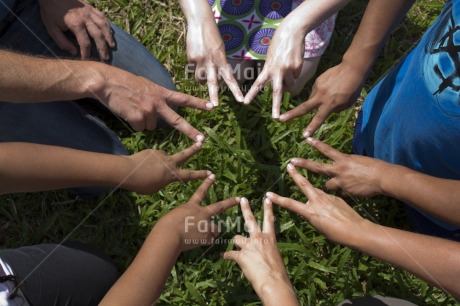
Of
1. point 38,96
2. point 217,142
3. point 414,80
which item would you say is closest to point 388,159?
point 414,80

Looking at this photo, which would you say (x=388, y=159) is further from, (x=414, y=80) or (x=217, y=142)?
(x=217, y=142)

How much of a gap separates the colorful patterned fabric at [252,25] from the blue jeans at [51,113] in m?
0.29

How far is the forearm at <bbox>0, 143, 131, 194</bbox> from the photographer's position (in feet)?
4.50

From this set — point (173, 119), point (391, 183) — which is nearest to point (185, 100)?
point (173, 119)

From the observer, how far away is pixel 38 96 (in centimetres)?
146

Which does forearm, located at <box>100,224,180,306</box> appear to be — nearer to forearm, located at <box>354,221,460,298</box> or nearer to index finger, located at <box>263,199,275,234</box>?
index finger, located at <box>263,199,275,234</box>

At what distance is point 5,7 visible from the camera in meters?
1.63

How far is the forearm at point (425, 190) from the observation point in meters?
1.36

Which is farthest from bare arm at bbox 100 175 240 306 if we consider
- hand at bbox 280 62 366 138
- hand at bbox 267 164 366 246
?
hand at bbox 280 62 366 138

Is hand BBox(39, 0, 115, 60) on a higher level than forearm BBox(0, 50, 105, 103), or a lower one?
higher

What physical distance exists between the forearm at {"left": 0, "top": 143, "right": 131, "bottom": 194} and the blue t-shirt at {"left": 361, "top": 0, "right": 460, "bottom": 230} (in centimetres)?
75

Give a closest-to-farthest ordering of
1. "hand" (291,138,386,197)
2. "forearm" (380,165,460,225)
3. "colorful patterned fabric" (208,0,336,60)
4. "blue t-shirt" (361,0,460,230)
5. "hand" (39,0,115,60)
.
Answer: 1. "blue t-shirt" (361,0,460,230)
2. "forearm" (380,165,460,225)
3. "hand" (291,138,386,197)
4. "hand" (39,0,115,60)
5. "colorful patterned fabric" (208,0,336,60)

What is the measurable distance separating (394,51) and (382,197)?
0.61m

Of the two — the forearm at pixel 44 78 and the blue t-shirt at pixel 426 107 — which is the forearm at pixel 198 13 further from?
the blue t-shirt at pixel 426 107
